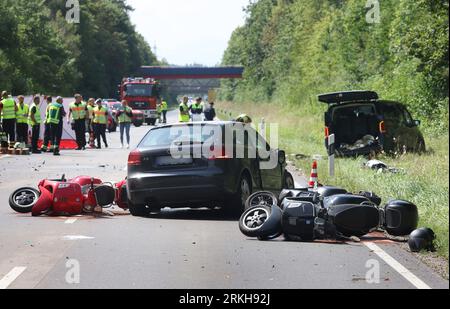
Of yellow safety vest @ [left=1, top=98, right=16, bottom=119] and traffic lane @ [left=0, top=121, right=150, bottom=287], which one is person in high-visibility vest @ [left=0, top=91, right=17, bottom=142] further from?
traffic lane @ [left=0, top=121, right=150, bottom=287]

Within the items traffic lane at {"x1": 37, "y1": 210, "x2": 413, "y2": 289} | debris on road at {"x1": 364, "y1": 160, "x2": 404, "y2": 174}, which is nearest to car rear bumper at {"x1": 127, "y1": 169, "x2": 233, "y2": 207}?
traffic lane at {"x1": 37, "y1": 210, "x2": 413, "y2": 289}

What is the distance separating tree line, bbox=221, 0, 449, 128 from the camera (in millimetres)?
33406

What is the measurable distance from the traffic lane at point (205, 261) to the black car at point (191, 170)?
0.94 m

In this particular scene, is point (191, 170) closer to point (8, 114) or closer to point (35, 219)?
point (35, 219)

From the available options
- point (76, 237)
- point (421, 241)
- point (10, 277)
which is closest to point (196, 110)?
point (76, 237)

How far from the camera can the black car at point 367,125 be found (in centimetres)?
2617

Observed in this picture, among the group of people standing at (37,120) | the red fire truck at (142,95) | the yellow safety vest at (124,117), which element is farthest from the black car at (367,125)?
the red fire truck at (142,95)

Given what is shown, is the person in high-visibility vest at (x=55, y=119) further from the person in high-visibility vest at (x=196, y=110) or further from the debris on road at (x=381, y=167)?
the debris on road at (x=381, y=167)

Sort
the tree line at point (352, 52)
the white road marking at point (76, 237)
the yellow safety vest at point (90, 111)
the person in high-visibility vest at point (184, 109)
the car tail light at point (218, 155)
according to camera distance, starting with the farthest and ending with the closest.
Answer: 1. the yellow safety vest at point (90, 111)
2. the person in high-visibility vest at point (184, 109)
3. the tree line at point (352, 52)
4. the car tail light at point (218, 155)
5. the white road marking at point (76, 237)

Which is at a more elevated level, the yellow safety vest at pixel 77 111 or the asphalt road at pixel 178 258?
the yellow safety vest at pixel 77 111

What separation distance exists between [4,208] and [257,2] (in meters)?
125

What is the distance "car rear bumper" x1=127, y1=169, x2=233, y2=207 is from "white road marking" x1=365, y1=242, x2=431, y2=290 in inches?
122

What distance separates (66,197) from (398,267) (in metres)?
6.23
